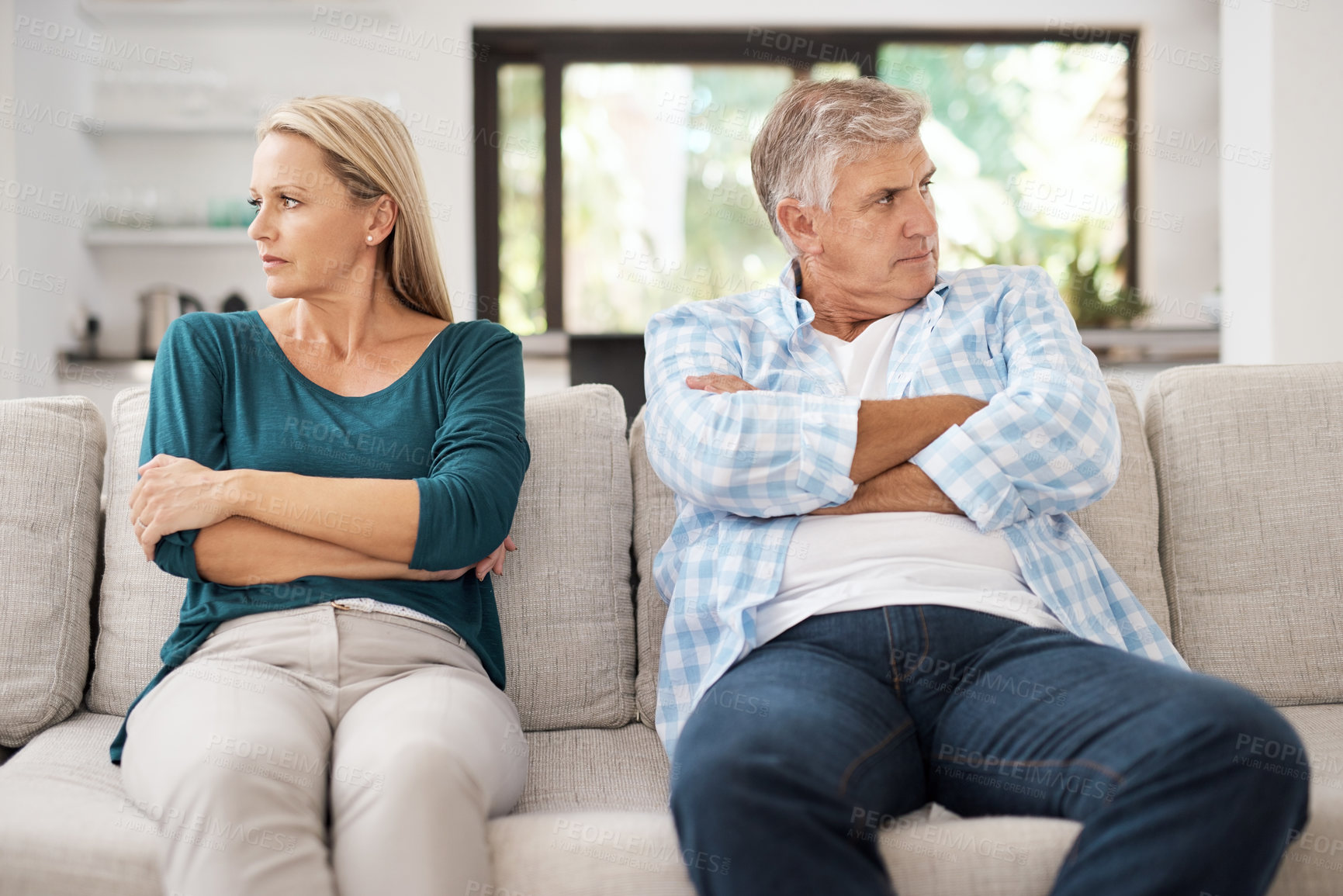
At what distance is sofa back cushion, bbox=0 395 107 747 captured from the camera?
143 centimetres

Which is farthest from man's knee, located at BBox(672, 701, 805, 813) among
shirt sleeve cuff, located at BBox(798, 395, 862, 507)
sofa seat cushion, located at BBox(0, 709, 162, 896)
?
sofa seat cushion, located at BBox(0, 709, 162, 896)

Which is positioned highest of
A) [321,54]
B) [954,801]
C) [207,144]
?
[321,54]

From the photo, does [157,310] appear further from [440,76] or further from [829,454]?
[829,454]

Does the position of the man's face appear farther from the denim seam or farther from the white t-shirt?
the denim seam

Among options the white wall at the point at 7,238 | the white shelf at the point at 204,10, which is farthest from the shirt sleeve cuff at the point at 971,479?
the white shelf at the point at 204,10

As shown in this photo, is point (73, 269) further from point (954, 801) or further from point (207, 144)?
point (954, 801)

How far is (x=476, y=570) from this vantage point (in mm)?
1396

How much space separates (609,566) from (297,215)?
66 centimetres

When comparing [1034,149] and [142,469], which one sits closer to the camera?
[142,469]

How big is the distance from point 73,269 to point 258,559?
3.31 meters

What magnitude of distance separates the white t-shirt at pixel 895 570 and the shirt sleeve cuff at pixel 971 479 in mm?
38

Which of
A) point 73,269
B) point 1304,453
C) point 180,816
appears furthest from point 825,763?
point 73,269

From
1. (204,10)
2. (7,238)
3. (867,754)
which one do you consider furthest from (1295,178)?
(7,238)

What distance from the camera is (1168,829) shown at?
3.18 feet
